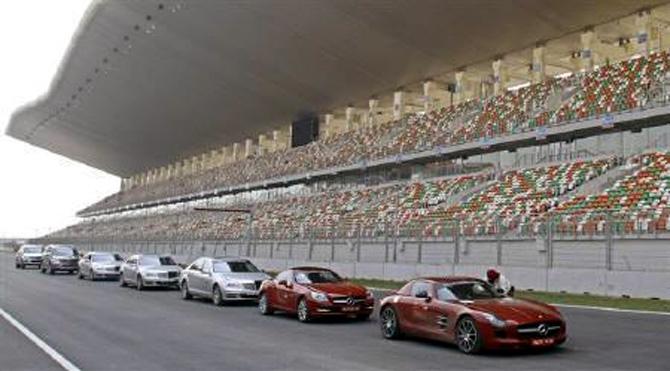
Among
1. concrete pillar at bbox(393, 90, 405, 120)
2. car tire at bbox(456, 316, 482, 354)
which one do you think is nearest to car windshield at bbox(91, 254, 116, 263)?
concrete pillar at bbox(393, 90, 405, 120)

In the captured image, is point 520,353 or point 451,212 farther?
point 451,212

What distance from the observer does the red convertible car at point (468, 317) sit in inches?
473

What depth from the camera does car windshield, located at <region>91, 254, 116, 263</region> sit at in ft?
125

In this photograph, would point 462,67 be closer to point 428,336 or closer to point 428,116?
point 428,116

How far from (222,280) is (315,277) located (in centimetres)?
474

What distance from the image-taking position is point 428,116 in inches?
2026

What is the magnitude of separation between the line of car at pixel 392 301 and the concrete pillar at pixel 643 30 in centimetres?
2486

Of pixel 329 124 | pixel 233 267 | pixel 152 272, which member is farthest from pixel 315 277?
pixel 329 124

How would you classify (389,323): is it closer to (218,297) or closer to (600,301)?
(218,297)

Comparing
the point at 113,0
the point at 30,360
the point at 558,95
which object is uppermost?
the point at 113,0

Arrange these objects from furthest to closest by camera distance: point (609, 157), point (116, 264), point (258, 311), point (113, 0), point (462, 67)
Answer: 1. point (113, 0)
2. point (462, 67)
3. point (116, 264)
4. point (609, 157)
5. point (258, 311)

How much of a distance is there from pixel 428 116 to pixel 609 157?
17.4m

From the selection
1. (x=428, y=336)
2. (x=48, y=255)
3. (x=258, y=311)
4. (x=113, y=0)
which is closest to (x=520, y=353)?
(x=428, y=336)

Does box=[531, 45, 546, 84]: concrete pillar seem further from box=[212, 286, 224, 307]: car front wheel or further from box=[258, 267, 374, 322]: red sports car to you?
box=[258, 267, 374, 322]: red sports car
